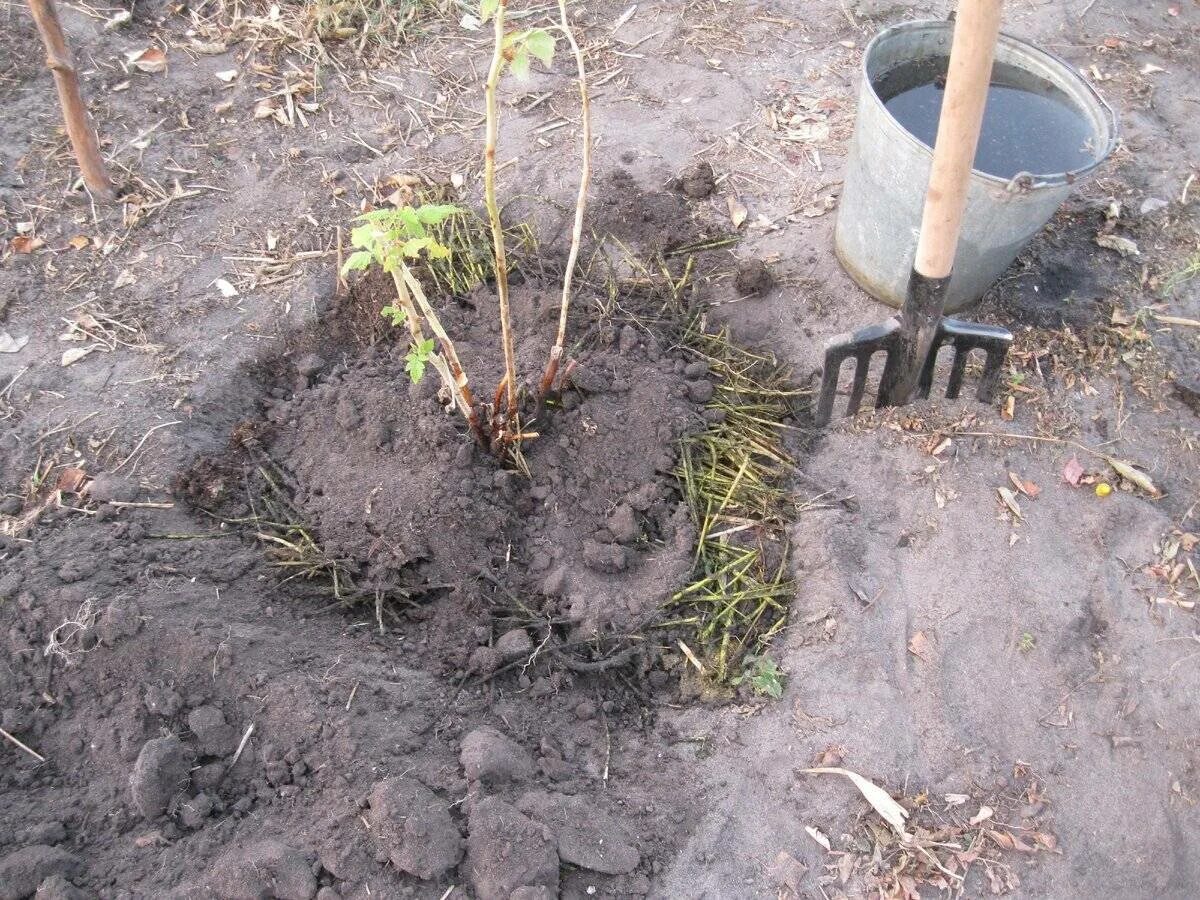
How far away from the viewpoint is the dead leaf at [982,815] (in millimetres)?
2102

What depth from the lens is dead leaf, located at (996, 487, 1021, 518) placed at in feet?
8.55

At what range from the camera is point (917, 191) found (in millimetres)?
2699

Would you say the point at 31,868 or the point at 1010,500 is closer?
the point at 31,868

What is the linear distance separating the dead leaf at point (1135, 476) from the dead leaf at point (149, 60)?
4110mm

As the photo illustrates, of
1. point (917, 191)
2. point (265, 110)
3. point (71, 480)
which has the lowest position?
point (71, 480)

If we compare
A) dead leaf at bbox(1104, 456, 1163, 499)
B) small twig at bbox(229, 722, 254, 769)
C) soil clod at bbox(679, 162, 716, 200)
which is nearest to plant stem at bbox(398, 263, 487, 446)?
small twig at bbox(229, 722, 254, 769)

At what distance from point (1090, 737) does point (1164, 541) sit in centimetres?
68

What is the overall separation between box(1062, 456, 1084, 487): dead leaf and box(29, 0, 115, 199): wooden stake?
3.53 metres

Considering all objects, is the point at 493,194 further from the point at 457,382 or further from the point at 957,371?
the point at 957,371

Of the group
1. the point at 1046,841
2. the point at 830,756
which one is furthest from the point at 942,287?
the point at 1046,841

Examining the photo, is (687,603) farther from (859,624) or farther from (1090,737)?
(1090,737)

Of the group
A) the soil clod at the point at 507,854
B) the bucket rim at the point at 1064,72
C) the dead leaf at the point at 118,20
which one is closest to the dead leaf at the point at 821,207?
the bucket rim at the point at 1064,72

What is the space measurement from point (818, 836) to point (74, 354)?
268cm

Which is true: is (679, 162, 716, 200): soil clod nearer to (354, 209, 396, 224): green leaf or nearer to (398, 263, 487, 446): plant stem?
(398, 263, 487, 446): plant stem
